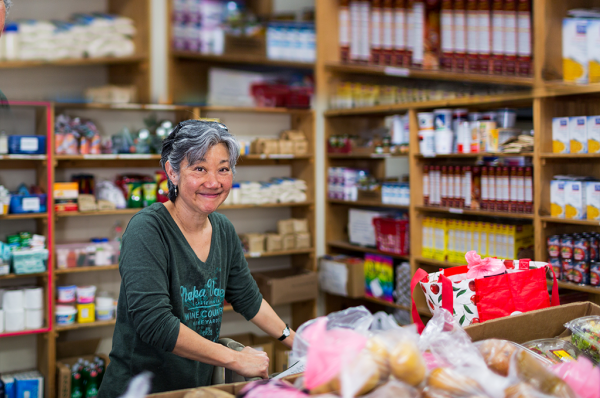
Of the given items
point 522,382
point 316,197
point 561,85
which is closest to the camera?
point 522,382

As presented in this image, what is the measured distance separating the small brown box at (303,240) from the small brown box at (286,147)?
0.71 meters

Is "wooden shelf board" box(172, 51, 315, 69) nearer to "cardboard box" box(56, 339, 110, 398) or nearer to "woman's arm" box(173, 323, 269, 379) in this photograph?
"cardboard box" box(56, 339, 110, 398)

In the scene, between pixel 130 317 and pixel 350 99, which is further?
pixel 350 99

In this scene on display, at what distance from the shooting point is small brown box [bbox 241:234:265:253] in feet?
15.2

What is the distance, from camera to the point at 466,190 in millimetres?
3986

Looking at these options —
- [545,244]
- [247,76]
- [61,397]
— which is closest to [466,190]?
[545,244]

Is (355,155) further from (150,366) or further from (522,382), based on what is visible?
(522,382)

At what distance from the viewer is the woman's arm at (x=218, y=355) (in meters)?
1.59

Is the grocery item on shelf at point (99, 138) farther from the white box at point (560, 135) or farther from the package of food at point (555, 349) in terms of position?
the package of food at point (555, 349)

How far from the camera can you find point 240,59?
15.5 ft

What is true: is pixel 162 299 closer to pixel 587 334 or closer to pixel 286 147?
pixel 587 334

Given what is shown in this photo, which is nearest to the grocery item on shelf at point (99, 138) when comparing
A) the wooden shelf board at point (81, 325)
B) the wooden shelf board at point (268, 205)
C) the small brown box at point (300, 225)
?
Result: the wooden shelf board at point (268, 205)

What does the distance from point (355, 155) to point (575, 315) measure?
3.05 meters

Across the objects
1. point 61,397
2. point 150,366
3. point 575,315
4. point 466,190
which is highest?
point 466,190
